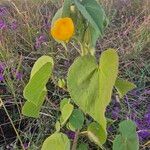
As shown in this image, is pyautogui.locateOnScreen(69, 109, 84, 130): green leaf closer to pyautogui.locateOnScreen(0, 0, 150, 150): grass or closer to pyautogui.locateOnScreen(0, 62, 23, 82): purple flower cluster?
pyautogui.locateOnScreen(0, 0, 150, 150): grass

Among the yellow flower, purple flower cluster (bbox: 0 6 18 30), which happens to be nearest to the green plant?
the yellow flower

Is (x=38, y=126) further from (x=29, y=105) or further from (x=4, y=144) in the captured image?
(x=29, y=105)

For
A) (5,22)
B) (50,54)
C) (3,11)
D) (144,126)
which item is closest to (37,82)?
(144,126)

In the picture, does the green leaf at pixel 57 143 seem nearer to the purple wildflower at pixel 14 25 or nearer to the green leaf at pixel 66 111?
the green leaf at pixel 66 111

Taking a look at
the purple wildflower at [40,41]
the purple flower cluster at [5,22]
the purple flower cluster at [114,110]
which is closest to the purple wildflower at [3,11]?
the purple flower cluster at [5,22]

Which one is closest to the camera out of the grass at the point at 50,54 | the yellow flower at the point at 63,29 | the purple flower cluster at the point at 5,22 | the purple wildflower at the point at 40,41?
the yellow flower at the point at 63,29

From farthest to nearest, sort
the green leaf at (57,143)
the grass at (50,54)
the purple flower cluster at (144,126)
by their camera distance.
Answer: the grass at (50,54)
the purple flower cluster at (144,126)
the green leaf at (57,143)

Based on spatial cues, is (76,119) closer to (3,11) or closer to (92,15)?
(92,15)
